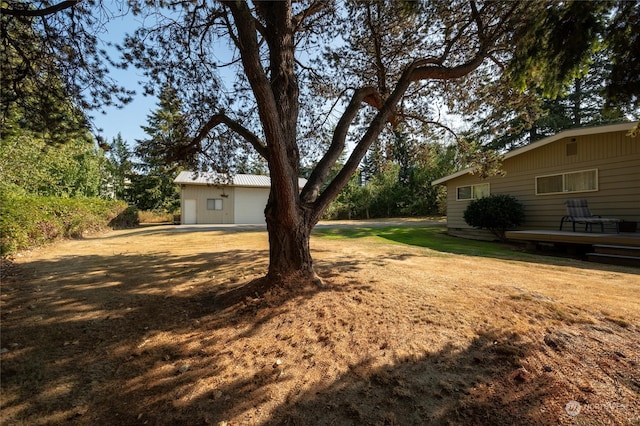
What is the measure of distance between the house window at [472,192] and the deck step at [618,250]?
5.90 metres

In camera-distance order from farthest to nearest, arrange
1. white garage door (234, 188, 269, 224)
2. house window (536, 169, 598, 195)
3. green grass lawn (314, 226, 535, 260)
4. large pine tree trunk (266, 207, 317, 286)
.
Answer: white garage door (234, 188, 269, 224) < house window (536, 169, 598, 195) < green grass lawn (314, 226, 535, 260) < large pine tree trunk (266, 207, 317, 286)

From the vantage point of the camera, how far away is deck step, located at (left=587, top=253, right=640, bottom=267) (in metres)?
7.10

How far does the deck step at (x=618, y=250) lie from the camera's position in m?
7.18

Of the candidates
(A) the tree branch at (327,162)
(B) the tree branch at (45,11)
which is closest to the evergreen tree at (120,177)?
(B) the tree branch at (45,11)

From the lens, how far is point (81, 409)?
6.62ft

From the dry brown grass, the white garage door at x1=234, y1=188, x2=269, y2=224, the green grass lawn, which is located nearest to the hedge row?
the dry brown grass

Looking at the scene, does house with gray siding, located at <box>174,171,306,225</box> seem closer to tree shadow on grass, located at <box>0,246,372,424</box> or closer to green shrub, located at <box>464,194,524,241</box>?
green shrub, located at <box>464,194,524,241</box>

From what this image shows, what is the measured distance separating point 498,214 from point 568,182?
252 cm

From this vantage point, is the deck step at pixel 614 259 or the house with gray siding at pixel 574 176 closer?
the deck step at pixel 614 259

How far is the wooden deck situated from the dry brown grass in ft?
13.4

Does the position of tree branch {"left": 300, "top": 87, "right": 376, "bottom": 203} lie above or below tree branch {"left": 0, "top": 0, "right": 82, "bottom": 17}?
below

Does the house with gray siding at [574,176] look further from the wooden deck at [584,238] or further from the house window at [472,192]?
the wooden deck at [584,238]

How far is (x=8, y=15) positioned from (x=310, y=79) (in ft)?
16.9

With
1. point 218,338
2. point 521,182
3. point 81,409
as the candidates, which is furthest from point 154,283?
point 521,182
